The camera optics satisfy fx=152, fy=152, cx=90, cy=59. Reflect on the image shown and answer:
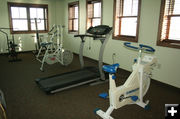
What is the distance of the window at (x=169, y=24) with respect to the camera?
321cm

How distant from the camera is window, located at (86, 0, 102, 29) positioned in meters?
5.35

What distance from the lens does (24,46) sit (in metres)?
7.07

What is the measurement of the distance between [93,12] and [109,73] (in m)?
3.96

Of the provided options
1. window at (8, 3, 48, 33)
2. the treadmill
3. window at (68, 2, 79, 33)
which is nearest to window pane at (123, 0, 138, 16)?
the treadmill

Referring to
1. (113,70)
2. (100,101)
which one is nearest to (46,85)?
(100,101)

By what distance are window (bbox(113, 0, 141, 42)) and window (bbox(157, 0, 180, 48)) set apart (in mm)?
682

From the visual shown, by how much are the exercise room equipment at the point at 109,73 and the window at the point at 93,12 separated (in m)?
0.03

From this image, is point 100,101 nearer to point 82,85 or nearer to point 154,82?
point 82,85

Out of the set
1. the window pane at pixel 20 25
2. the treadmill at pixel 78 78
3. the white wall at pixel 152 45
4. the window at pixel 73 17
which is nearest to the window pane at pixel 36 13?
the window pane at pixel 20 25

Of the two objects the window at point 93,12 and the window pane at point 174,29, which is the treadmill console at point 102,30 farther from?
the window at point 93,12

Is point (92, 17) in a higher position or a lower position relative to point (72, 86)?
higher

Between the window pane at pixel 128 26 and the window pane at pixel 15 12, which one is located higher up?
the window pane at pixel 15 12

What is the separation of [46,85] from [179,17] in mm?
3126

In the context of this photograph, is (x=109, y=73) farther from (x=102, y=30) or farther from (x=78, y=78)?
(x=102, y=30)
